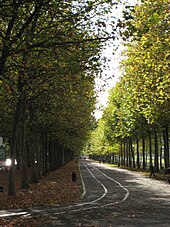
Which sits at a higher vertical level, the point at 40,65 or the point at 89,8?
the point at 89,8

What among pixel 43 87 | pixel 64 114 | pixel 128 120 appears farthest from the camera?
pixel 128 120

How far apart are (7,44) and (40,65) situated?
5679 mm

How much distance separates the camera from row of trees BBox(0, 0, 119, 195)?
13.2 metres

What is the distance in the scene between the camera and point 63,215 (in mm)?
14156

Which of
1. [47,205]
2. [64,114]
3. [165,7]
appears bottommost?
[47,205]

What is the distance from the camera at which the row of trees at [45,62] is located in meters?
13.2

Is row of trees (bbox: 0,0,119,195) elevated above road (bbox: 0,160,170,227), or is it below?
above

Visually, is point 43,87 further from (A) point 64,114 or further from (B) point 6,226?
(B) point 6,226

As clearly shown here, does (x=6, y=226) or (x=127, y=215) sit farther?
(x=127, y=215)

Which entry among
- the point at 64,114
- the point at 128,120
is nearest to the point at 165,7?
the point at 64,114

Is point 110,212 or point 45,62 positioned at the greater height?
point 45,62

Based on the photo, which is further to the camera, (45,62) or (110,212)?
(45,62)

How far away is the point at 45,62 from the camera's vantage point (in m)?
17.9

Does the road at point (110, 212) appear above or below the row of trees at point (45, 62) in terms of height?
below
